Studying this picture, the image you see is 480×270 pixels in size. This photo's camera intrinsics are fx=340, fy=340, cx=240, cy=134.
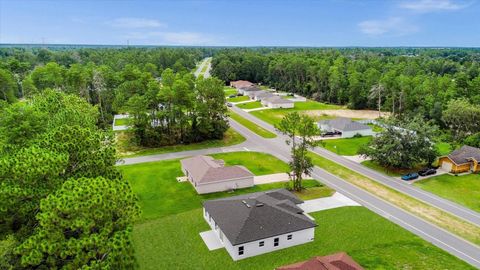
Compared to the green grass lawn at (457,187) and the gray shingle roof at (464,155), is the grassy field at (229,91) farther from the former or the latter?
the green grass lawn at (457,187)

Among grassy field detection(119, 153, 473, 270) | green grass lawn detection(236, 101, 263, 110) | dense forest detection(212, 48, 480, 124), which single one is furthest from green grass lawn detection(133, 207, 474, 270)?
green grass lawn detection(236, 101, 263, 110)

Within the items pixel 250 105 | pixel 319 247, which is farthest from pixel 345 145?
pixel 250 105

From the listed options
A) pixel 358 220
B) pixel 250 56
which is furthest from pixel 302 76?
pixel 358 220

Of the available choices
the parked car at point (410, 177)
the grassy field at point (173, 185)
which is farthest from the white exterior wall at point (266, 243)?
the parked car at point (410, 177)

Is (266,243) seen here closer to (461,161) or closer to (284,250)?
(284,250)

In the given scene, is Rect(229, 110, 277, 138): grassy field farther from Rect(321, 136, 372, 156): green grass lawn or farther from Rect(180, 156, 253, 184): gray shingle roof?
Rect(180, 156, 253, 184): gray shingle roof

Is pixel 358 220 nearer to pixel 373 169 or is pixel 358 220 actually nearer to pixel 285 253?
pixel 285 253
